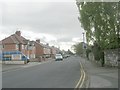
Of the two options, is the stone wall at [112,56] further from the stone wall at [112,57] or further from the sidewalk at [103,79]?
the sidewalk at [103,79]

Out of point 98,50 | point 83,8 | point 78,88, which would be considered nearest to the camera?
point 78,88

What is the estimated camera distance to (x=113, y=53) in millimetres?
35094

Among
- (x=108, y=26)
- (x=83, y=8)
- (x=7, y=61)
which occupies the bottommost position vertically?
(x=7, y=61)

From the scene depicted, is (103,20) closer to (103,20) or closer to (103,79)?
(103,20)

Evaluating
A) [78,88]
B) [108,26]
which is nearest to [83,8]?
[108,26]

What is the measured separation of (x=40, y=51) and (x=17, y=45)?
48.1 meters

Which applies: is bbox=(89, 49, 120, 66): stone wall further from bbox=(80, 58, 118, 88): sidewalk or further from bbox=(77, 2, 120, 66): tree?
bbox=(80, 58, 118, 88): sidewalk

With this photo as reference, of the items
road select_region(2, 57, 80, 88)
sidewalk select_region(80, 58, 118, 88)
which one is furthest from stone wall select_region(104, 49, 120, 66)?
road select_region(2, 57, 80, 88)

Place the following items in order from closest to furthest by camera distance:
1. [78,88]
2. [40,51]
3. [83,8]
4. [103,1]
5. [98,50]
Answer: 1. [78,88]
2. [103,1]
3. [83,8]
4. [98,50]
5. [40,51]

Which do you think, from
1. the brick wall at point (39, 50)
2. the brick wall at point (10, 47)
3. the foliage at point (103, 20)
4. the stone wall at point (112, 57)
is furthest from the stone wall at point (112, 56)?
the brick wall at point (39, 50)

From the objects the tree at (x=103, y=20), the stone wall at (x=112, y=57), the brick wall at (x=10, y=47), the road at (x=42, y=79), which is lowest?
the road at (x=42, y=79)

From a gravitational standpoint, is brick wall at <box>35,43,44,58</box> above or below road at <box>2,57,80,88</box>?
above

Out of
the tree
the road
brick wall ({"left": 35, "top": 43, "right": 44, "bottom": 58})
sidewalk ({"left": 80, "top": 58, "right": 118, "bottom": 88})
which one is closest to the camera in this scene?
sidewalk ({"left": 80, "top": 58, "right": 118, "bottom": 88})

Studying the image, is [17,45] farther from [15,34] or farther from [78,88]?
[78,88]
